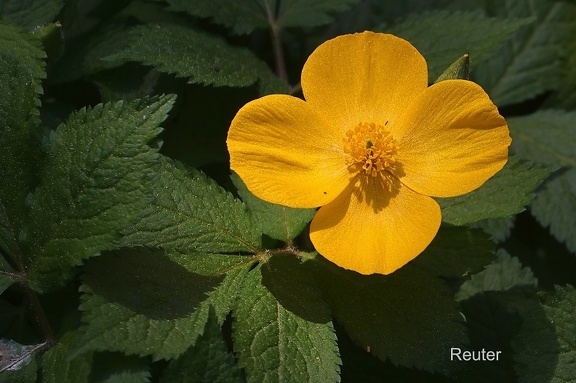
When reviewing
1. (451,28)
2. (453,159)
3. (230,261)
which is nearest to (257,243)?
(230,261)

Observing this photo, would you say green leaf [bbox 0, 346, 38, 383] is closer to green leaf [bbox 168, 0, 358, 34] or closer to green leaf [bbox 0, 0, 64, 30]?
green leaf [bbox 0, 0, 64, 30]

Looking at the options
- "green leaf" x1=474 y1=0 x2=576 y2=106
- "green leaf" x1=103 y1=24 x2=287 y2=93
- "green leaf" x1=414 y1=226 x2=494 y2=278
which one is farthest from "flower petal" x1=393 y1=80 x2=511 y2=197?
"green leaf" x1=474 y1=0 x2=576 y2=106

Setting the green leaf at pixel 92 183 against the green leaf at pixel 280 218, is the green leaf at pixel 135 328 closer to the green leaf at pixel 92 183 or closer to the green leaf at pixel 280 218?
the green leaf at pixel 92 183

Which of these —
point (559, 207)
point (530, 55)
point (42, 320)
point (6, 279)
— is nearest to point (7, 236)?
point (6, 279)

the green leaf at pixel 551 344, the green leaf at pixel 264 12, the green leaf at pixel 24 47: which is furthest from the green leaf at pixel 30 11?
the green leaf at pixel 551 344

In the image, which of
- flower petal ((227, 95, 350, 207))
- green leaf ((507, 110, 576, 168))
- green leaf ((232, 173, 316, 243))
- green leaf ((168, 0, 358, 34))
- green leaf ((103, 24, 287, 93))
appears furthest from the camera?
green leaf ((507, 110, 576, 168))
